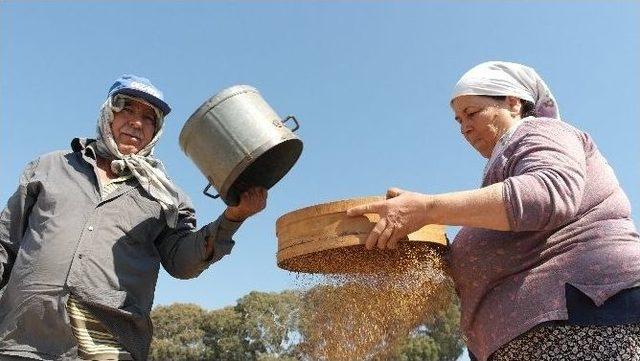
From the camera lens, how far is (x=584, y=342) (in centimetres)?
196

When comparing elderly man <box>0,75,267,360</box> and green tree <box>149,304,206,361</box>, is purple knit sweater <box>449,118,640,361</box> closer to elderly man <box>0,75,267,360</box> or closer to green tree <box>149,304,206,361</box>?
elderly man <box>0,75,267,360</box>

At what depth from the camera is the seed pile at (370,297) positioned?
2.47 meters

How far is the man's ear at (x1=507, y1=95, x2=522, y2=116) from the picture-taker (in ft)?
8.04

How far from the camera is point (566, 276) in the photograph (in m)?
2.05

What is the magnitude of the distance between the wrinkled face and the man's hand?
0.68 metres

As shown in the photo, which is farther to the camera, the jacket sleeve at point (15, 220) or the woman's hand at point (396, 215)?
the jacket sleeve at point (15, 220)

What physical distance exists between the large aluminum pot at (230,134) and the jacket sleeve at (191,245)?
0.17 metres

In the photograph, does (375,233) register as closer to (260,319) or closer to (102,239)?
(102,239)

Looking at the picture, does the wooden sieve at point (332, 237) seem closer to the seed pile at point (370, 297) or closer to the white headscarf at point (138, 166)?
the seed pile at point (370, 297)

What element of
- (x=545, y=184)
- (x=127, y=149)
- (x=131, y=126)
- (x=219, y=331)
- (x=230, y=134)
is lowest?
(x=219, y=331)

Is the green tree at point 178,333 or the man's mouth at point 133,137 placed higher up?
the man's mouth at point 133,137

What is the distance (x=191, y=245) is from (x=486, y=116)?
5.06ft

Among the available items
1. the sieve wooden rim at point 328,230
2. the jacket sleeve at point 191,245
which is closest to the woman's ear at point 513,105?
the sieve wooden rim at point 328,230

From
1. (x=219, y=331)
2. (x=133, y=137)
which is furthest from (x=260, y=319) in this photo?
(x=133, y=137)
